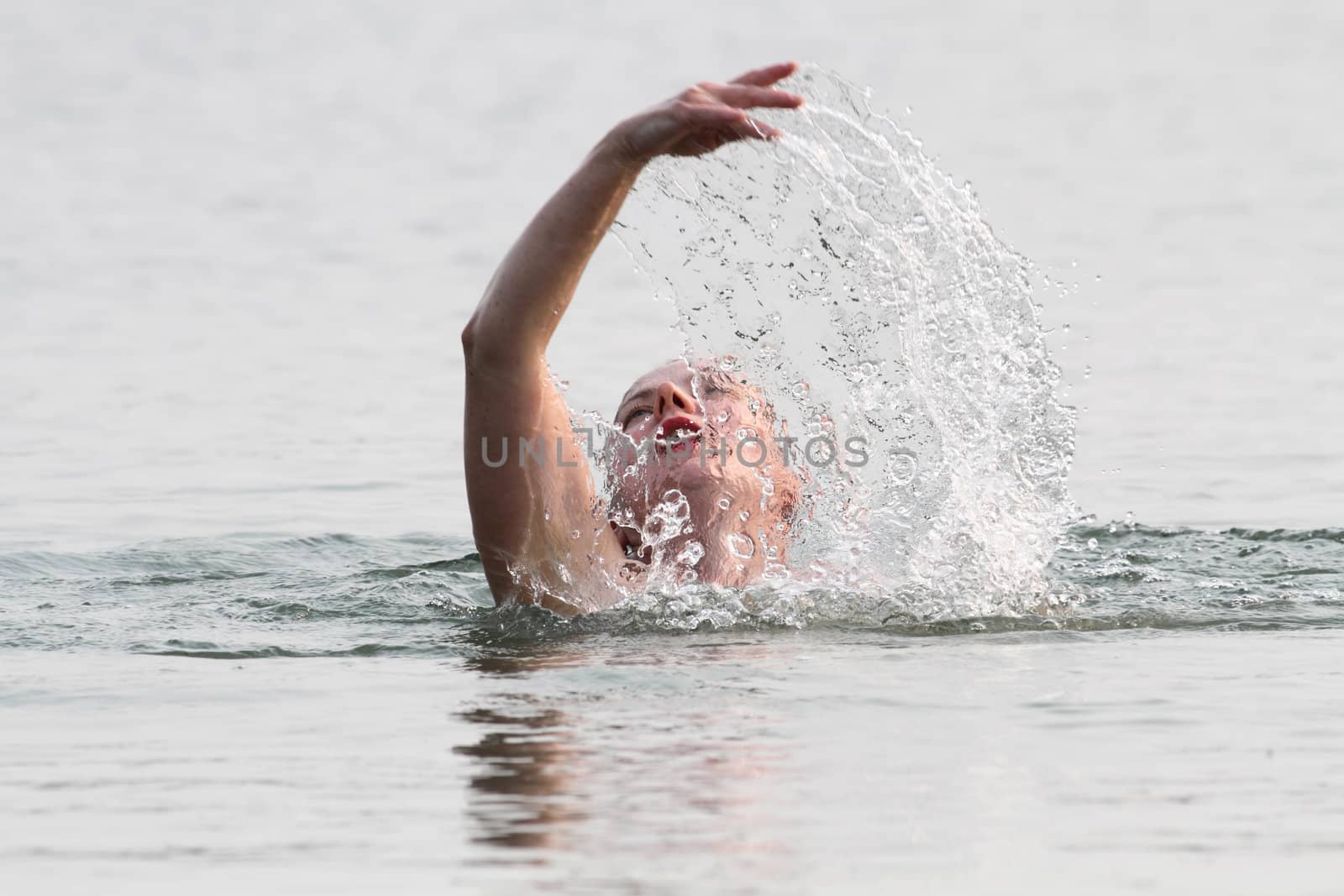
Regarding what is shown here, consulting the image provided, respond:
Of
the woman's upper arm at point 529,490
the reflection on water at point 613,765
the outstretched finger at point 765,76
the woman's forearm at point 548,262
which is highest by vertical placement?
the outstretched finger at point 765,76

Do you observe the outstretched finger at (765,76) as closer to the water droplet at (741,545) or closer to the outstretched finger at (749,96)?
the outstretched finger at (749,96)

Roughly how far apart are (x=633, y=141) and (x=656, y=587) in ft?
4.91

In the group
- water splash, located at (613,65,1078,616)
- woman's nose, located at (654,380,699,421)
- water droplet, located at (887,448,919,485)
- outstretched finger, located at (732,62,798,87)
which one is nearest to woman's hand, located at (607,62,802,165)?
outstretched finger, located at (732,62,798,87)

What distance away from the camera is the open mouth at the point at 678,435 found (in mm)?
5723

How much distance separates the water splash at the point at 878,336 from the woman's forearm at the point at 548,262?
0.20 m

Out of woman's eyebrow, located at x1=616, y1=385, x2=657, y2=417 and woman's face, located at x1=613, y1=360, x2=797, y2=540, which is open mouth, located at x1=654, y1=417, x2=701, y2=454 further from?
woman's eyebrow, located at x1=616, y1=385, x2=657, y2=417

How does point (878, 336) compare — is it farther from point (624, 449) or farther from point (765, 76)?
point (765, 76)

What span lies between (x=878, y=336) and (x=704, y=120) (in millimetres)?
1652

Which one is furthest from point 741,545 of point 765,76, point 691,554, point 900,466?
point 765,76

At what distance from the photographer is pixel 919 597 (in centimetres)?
575

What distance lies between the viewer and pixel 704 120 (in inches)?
181

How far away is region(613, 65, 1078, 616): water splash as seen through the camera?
5293mm

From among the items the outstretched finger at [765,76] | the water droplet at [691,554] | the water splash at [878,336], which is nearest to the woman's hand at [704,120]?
the outstretched finger at [765,76]

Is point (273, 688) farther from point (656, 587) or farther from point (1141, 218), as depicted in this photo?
point (1141, 218)
